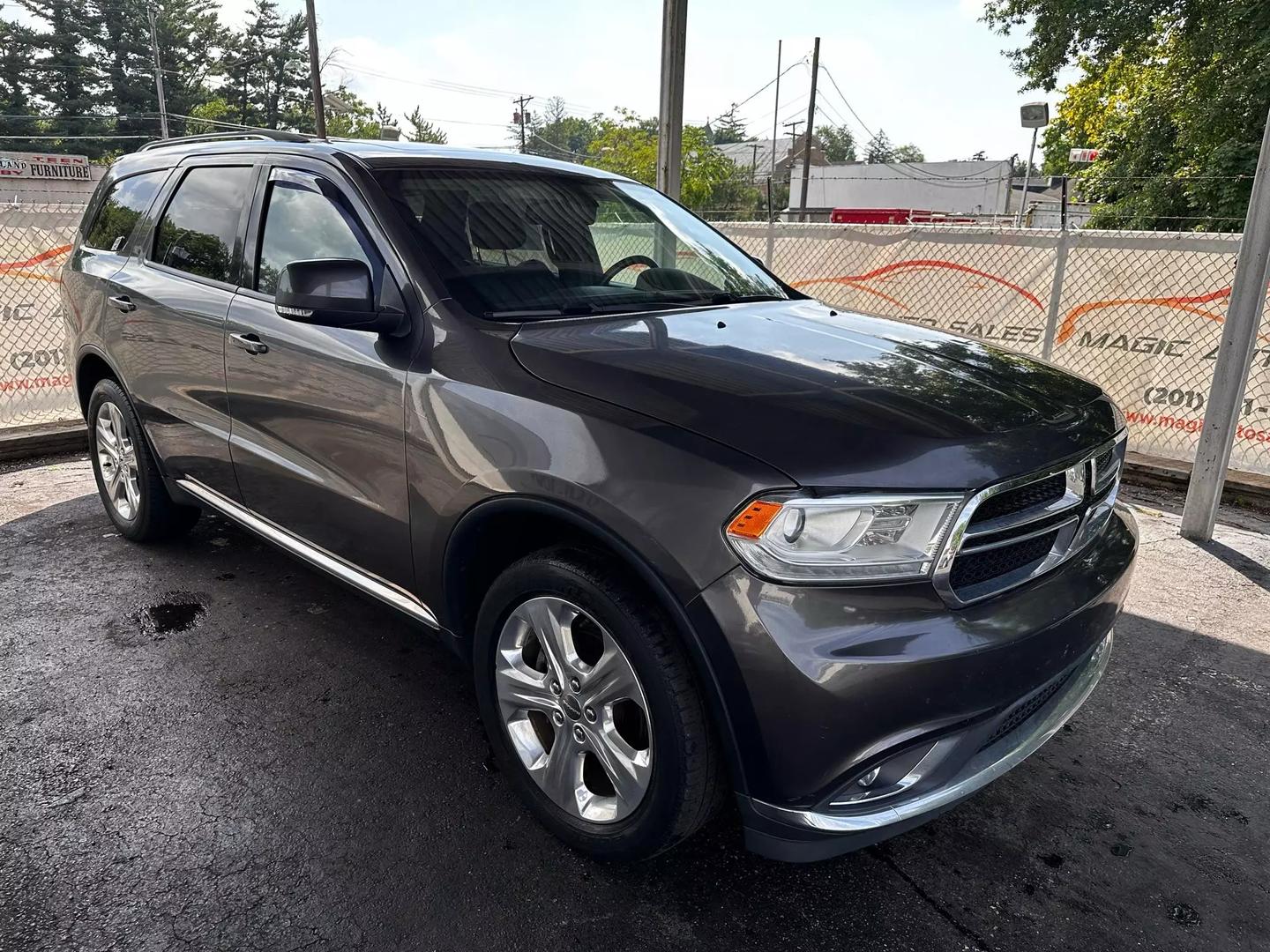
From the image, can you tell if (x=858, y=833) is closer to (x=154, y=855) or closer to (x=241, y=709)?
(x=154, y=855)

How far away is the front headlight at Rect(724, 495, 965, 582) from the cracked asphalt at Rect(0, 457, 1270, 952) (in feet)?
3.06

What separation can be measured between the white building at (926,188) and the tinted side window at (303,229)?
58006 mm

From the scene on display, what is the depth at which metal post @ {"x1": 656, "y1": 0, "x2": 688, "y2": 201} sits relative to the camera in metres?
6.48

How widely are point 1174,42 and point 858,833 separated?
21.6m

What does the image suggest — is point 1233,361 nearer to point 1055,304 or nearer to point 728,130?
point 1055,304

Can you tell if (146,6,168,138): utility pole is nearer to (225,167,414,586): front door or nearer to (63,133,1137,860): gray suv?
(225,167,414,586): front door

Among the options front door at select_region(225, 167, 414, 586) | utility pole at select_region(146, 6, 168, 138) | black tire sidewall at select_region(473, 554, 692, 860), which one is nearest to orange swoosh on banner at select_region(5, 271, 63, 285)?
front door at select_region(225, 167, 414, 586)

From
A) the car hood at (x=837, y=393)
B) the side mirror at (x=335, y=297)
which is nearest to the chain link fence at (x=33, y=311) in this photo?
the side mirror at (x=335, y=297)

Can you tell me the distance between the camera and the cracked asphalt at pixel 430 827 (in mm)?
2088

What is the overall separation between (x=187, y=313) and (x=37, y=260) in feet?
12.9

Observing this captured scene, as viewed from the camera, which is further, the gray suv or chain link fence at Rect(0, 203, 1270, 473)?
chain link fence at Rect(0, 203, 1270, 473)

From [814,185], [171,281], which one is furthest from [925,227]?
[814,185]

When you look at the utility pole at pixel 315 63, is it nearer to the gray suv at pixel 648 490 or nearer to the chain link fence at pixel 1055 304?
the chain link fence at pixel 1055 304

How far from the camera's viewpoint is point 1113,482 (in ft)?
8.20
